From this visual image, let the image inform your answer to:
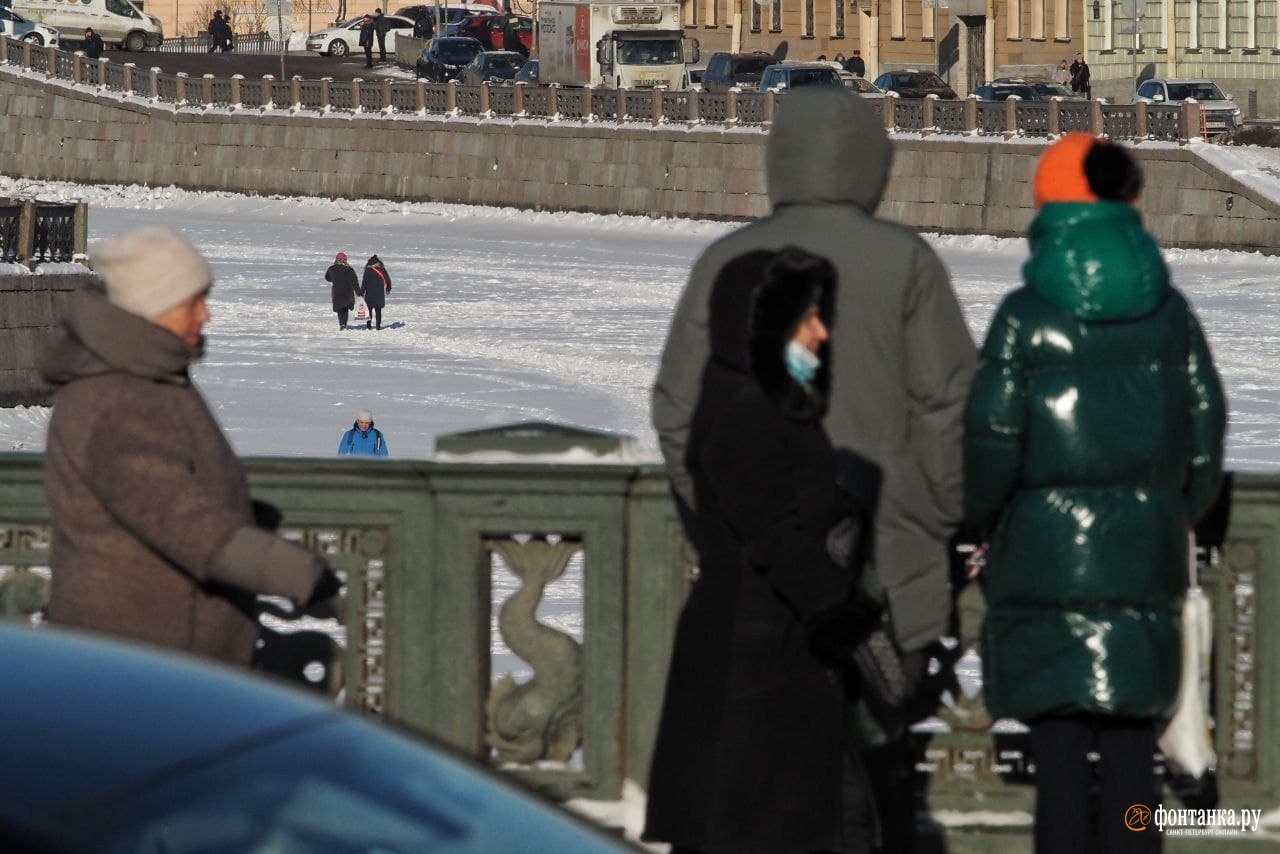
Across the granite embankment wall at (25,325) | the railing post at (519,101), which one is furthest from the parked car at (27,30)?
the granite embankment wall at (25,325)

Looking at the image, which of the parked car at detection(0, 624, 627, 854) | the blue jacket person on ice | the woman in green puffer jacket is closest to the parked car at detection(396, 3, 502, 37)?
the blue jacket person on ice

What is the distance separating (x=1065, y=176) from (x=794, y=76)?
38.1 m

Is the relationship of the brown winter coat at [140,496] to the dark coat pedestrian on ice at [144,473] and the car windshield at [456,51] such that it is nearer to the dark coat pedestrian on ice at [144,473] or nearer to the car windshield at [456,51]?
the dark coat pedestrian on ice at [144,473]

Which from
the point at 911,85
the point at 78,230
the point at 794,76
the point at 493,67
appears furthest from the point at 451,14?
the point at 78,230

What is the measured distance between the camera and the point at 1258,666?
4844 millimetres

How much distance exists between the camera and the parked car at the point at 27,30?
5884cm

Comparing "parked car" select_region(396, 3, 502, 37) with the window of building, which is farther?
"parked car" select_region(396, 3, 502, 37)

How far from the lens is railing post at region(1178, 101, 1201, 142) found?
35.6 m

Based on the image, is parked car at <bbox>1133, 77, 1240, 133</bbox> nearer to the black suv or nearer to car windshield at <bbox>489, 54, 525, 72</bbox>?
the black suv

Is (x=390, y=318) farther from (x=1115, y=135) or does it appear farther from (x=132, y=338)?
(x=132, y=338)

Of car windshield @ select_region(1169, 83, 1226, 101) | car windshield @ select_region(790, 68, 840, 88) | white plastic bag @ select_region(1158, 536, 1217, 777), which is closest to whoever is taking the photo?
white plastic bag @ select_region(1158, 536, 1217, 777)

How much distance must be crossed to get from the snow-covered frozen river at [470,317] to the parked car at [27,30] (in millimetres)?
12680

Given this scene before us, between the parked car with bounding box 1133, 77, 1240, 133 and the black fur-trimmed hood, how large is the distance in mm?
36144

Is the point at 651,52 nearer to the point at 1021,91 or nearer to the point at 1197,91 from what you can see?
the point at 1021,91
